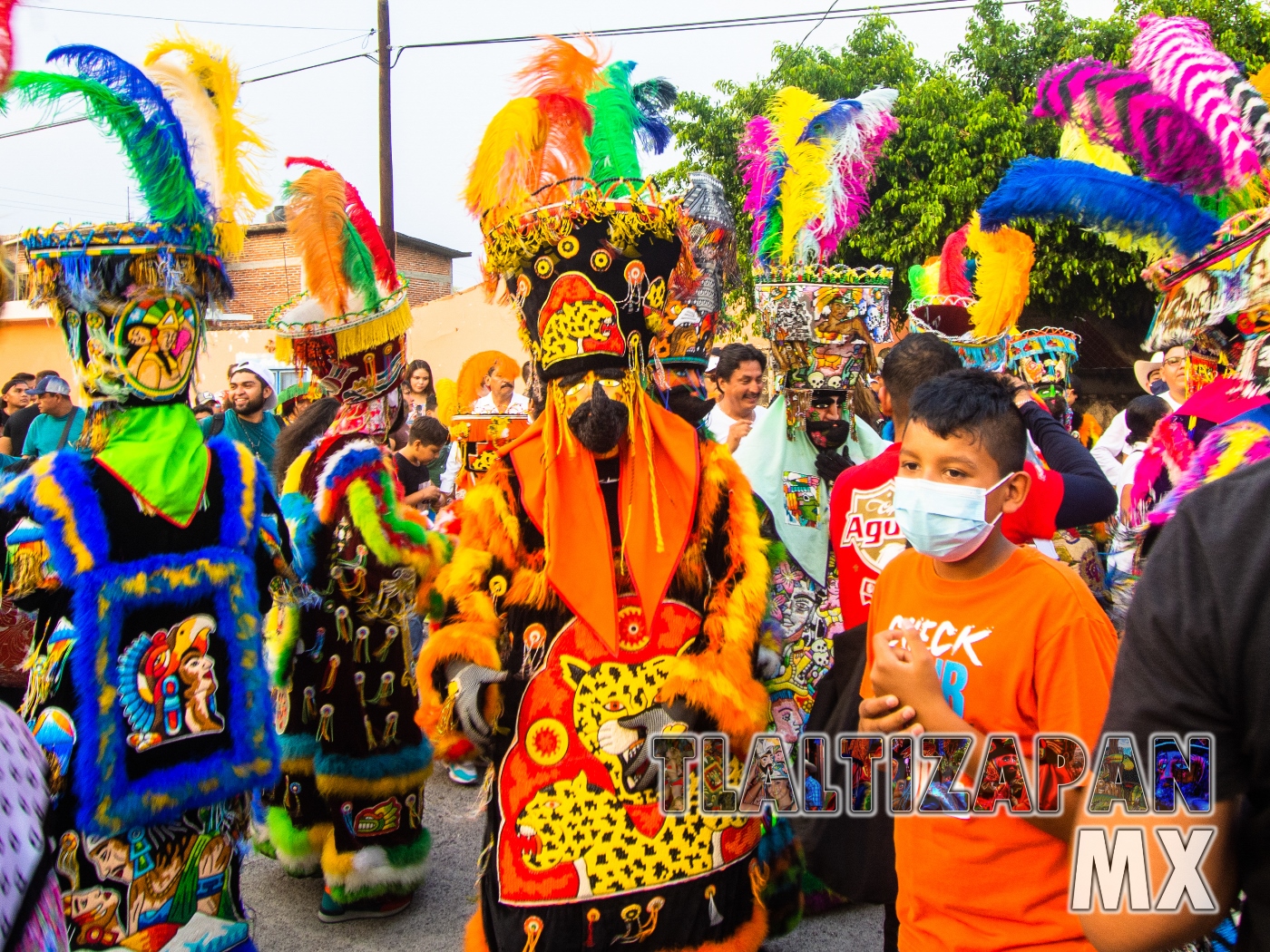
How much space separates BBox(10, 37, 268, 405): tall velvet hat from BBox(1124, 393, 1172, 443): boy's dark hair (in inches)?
205

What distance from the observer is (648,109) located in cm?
335

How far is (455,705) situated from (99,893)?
43.1 inches

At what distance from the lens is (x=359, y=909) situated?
12.8 feet

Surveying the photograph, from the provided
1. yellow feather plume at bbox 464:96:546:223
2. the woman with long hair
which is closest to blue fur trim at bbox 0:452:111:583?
yellow feather plume at bbox 464:96:546:223

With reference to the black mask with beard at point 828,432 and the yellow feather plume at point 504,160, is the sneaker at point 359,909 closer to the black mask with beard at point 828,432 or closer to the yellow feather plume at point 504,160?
the black mask with beard at point 828,432

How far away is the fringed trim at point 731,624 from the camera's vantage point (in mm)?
2648

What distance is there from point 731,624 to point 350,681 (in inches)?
75.0

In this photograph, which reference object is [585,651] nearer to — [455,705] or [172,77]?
[455,705]

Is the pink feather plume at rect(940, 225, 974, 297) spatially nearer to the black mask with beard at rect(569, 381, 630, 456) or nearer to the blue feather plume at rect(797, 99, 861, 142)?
the blue feather plume at rect(797, 99, 861, 142)

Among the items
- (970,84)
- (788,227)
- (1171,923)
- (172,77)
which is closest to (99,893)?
(172,77)

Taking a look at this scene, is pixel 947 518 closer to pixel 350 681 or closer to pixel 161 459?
pixel 161 459

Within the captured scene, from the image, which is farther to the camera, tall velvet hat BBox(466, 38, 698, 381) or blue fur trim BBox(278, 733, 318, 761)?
blue fur trim BBox(278, 733, 318, 761)

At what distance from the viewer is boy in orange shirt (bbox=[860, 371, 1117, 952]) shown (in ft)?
6.02

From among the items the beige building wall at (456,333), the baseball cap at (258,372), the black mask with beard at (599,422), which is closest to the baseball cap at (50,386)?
the baseball cap at (258,372)
